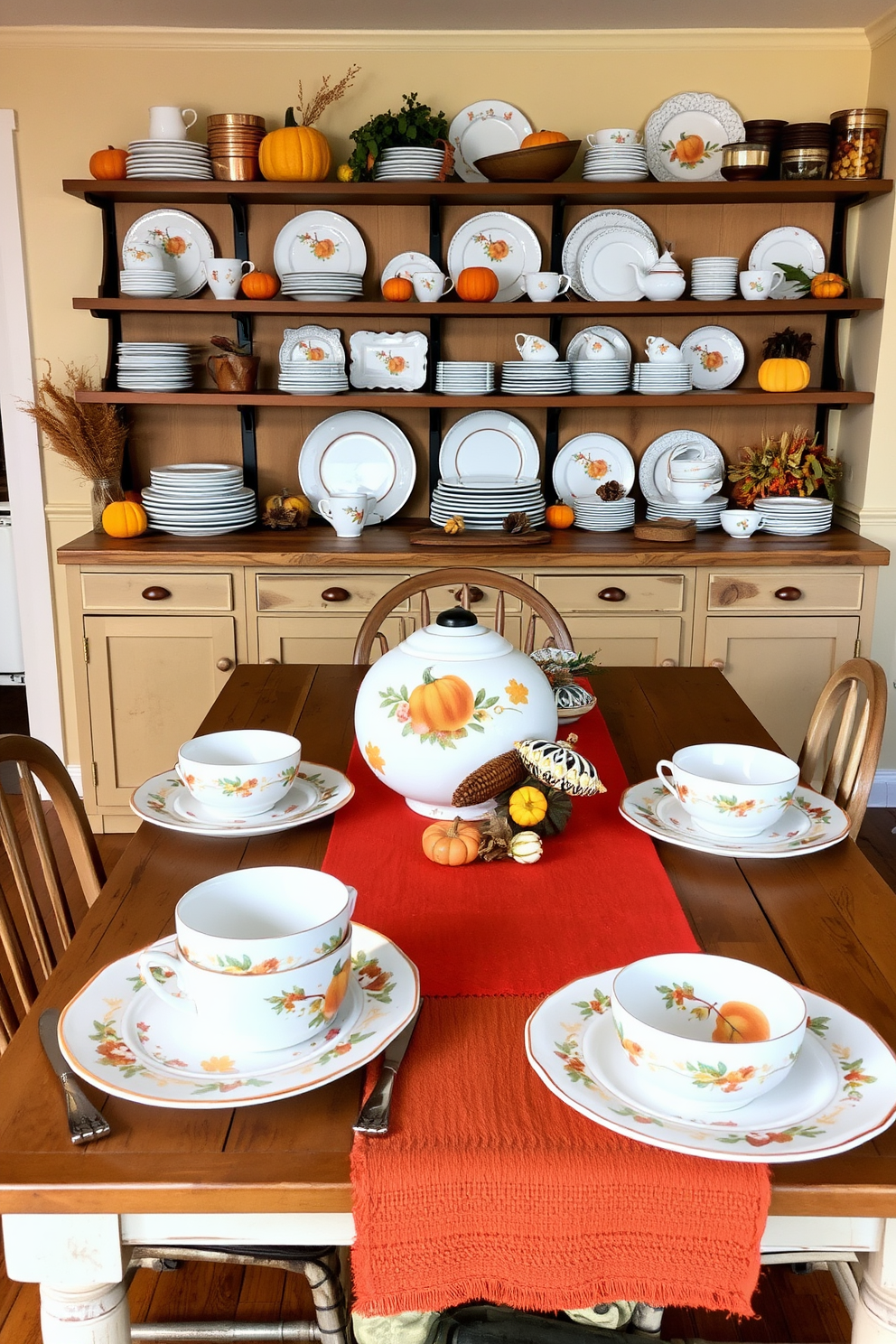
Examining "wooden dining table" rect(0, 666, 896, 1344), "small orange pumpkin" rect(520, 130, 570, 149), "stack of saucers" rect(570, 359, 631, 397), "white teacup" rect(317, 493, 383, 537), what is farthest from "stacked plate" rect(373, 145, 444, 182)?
"wooden dining table" rect(0, 666, 896, 1344)

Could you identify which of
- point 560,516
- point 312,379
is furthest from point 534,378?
point 312,379

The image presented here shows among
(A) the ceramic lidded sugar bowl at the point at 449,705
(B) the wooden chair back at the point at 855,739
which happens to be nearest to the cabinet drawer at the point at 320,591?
(B) the wooden chair back at the point at 855,739

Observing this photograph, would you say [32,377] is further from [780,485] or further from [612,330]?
[780,485]

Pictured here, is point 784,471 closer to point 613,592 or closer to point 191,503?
point 613,592

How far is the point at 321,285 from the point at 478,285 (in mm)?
449

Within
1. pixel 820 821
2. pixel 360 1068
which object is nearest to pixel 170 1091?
pixel 360 1068

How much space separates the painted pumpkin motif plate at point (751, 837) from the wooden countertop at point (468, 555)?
1713 millimetres

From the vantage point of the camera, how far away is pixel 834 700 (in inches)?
74.4

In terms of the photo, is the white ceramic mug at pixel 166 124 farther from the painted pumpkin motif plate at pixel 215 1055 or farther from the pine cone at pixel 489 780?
the painted pumpkin motif plate at pixel 215 1055

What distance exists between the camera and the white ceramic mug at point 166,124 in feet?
10.7

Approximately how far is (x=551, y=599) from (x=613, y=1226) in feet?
8.20

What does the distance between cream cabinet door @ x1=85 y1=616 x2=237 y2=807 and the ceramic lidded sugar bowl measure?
1.95 metres

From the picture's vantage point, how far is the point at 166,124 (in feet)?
10.8

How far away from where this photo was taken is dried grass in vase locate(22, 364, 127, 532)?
338 centimetres
